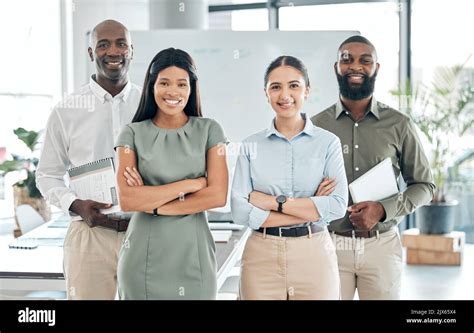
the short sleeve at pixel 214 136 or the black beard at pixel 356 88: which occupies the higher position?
the black beard at pixel 356 88

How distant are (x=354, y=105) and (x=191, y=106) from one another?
0.29 meters

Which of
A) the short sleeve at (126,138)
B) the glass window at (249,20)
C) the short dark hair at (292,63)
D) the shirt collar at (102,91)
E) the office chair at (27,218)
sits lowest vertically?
the office chair at (27,218)

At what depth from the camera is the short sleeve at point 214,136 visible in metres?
1.04

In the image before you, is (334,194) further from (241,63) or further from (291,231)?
(241,63)

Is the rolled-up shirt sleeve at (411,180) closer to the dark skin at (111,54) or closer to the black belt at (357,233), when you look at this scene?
the black belt at (357,233)

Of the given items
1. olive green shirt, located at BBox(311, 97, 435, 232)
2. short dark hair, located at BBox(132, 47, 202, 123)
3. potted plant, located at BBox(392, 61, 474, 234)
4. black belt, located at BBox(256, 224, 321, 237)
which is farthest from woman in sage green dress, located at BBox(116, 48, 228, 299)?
potted plant, located at BBox(392, 61, 474, 234)

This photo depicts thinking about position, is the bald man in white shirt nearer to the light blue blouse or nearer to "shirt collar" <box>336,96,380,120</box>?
the light blue blouse

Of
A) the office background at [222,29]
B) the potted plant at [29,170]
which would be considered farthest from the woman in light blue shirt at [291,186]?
the potted plant at [29,170]

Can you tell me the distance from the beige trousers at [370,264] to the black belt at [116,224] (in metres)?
0.36

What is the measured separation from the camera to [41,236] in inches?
45.4

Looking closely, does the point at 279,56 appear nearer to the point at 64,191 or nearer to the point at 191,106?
the point at 191,106

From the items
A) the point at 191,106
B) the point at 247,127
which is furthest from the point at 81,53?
the point at 247,127

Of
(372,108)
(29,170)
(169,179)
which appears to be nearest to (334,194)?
(372,108)

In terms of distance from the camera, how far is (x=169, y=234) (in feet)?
3.52
